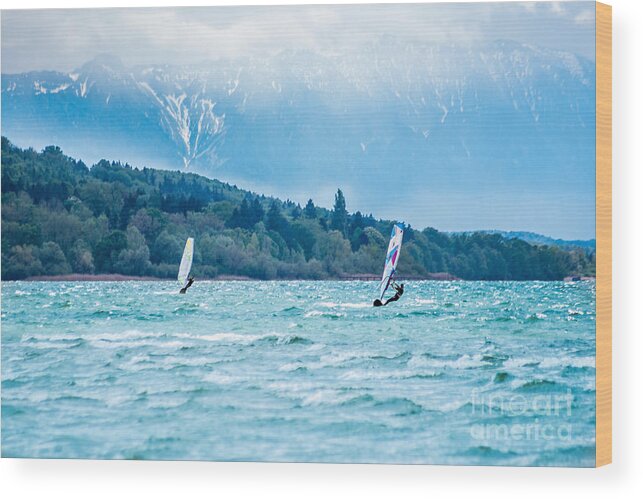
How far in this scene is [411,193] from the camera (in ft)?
34.3

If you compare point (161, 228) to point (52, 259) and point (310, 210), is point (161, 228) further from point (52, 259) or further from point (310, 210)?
point (310, 210)

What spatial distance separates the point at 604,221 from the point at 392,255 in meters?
1.90

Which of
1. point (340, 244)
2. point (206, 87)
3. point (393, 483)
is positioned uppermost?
point (206, 87)

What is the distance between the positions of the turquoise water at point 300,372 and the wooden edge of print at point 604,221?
0.35 feet

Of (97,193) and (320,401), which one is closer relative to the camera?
(320,401)

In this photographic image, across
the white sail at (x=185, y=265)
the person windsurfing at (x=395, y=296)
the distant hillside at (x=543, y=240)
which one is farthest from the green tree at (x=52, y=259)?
the distant hillside at (x=543, y=240)

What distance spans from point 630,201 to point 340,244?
262 cm

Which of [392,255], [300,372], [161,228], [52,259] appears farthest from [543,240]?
[52,259]

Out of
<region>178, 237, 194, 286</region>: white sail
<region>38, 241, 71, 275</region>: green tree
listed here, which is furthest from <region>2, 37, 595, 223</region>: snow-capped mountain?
<region>38, 241, 71, 275</region>: green tree

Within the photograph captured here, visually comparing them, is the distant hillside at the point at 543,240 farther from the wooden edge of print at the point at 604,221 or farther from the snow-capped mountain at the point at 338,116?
the snow-capped mountain at the point at 338,116

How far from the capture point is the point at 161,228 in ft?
35.5

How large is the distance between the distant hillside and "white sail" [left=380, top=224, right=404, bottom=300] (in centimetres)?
75

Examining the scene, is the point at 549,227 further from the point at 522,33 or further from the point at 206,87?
the point at 206,87

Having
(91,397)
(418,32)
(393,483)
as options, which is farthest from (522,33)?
(91,397)
